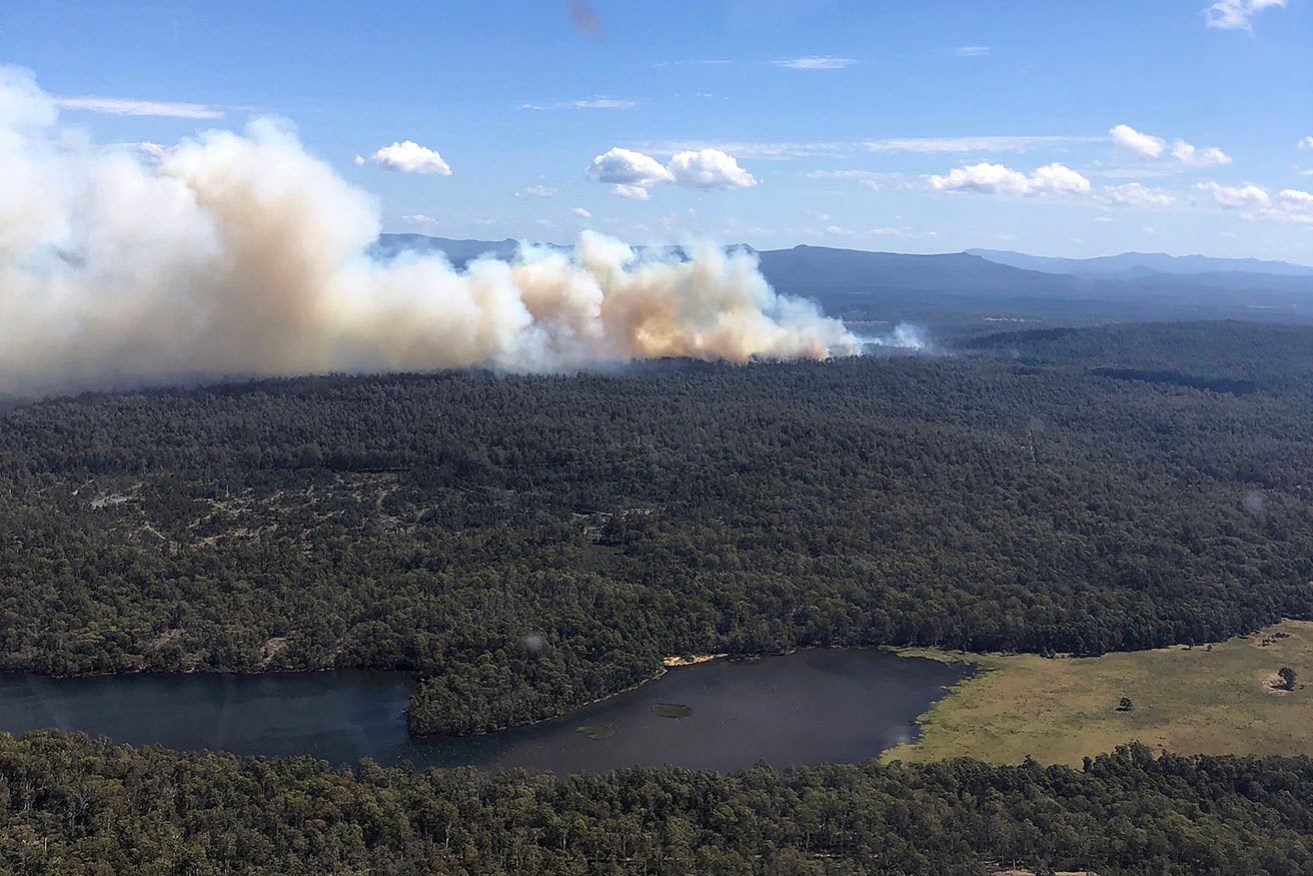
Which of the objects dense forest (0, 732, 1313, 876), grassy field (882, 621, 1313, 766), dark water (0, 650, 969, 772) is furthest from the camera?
grassy field (882, 621, 1313, 766)

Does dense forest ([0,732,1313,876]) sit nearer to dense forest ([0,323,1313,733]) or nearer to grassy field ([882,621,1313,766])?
grassy field ([882,621,1313,766])

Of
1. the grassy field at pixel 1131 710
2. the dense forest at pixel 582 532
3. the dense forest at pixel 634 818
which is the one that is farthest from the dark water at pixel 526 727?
the dense forest at pixel 634 818

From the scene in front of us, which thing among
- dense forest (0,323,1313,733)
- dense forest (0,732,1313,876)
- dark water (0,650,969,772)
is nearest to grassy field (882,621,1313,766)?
dark water (0,650,969,772)

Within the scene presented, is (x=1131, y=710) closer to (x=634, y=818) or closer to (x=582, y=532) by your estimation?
(x=634, y=818)

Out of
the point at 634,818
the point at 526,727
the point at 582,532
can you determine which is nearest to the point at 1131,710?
the point at 634,818

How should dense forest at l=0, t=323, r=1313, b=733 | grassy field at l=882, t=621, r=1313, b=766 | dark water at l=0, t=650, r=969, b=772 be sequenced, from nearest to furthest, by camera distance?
dark water at l=0, t=650, r=969, b=772
grassy field at l=882, t=621, r=1313, b=766
dense forest at l=0, t=323, r=1313, b=733

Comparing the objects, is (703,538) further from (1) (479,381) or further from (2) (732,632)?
(1) (479,381)

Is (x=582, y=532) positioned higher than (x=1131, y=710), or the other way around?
(x=582, y=532)
